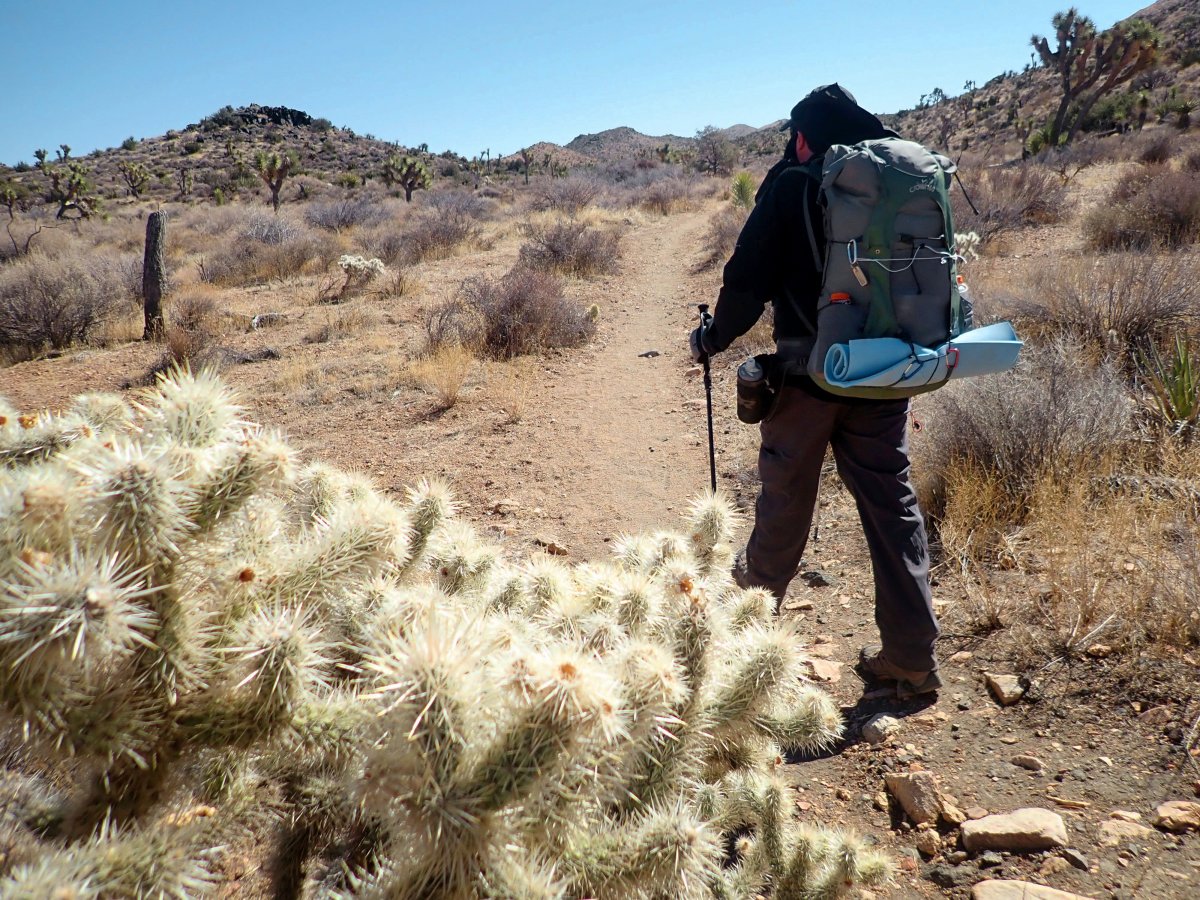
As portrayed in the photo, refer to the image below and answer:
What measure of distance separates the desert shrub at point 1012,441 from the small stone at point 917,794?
5.46 feet

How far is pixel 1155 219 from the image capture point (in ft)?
30.1

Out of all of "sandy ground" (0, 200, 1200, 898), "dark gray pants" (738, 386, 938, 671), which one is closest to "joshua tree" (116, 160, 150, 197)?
"sandy ground" (0, 200, 1200, 898)

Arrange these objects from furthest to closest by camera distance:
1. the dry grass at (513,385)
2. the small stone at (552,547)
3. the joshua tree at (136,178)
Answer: the joshua tree at (136,178) < the dry grass at (513,385) < the small stone at (552,547)

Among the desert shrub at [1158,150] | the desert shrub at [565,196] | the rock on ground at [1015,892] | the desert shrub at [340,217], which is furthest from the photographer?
the desert shrub at [565,196]

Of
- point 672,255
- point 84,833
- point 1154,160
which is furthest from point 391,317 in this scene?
point 1154,160

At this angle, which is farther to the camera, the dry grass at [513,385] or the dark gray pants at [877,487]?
the dry grass at [513,385]

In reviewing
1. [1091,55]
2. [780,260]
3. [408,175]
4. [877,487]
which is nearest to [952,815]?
[877,487]

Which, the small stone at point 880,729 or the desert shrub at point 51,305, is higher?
the desert shrub at point 51,305

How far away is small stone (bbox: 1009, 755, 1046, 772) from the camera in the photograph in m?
2.41

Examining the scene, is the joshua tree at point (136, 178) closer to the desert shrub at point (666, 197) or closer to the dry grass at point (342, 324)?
the desert shrub at point (666, 197)

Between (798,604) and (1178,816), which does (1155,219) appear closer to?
(798,604)

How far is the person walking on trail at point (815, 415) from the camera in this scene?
2695 millimetres

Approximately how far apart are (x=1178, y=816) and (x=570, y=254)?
1324cm

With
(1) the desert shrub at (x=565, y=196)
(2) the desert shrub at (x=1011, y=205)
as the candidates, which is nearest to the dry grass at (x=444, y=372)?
(2) the desert shrub at (x=1011, y=205)
